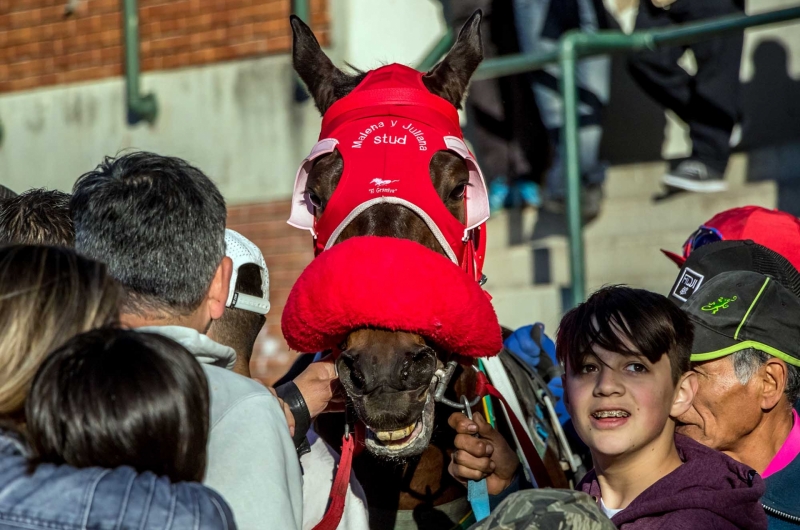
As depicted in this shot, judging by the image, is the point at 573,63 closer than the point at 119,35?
Yes

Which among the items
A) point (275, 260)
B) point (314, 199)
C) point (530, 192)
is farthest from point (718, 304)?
point (275, 260)

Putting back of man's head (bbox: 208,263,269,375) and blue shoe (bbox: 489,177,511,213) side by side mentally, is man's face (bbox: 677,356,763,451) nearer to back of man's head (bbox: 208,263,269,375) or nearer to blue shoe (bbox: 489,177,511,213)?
back of man's head (bbox: 208,263,269,375)

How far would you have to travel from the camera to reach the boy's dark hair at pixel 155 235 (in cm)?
215

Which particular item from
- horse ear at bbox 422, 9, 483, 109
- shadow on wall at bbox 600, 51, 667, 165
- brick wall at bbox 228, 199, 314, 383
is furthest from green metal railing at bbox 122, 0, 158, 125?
horse ear at bbox 422, 9, 483, 109

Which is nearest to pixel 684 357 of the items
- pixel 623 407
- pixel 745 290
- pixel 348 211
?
pixel 623 407

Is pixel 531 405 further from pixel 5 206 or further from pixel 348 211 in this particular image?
pixel 5 206

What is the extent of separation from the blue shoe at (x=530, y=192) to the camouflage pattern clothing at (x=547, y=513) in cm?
499

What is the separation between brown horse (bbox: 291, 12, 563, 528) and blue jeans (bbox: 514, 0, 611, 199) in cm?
291

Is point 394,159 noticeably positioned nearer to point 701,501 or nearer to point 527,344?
point 701,501

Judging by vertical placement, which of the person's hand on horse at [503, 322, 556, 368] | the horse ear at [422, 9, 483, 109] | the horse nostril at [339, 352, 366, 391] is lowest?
the person's hand on horse at [503, 322, 556, 368]

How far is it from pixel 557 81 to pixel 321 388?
4146 mm

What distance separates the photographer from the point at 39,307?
1.76m

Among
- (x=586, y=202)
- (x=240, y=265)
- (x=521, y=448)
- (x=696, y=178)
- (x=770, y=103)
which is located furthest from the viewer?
(x=770, y=103)

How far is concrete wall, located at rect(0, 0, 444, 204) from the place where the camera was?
284 inches
